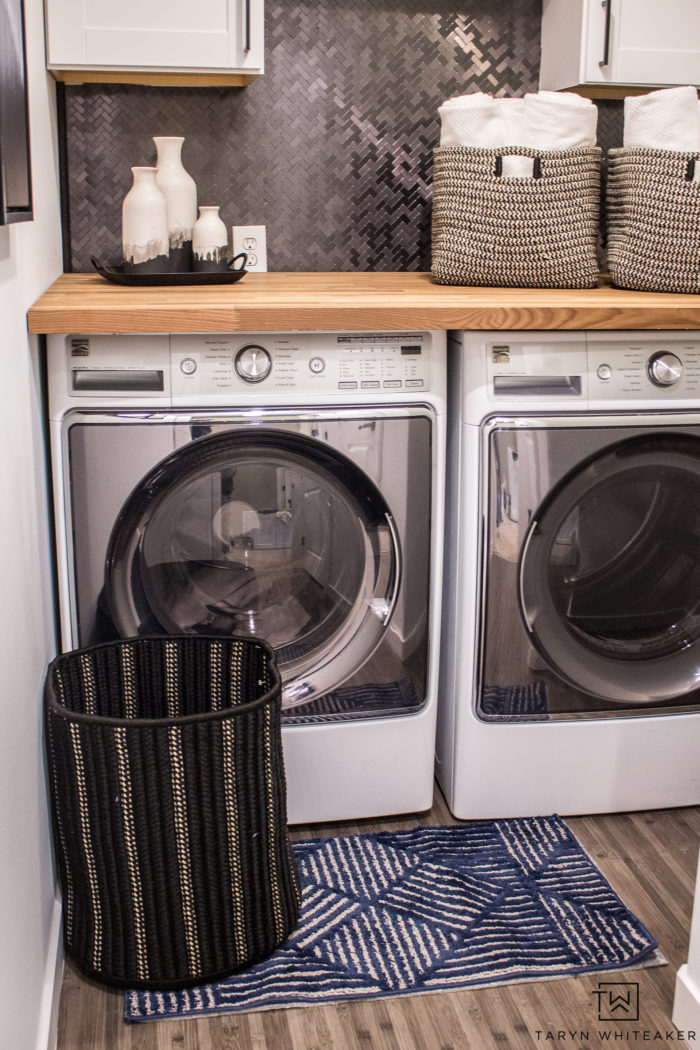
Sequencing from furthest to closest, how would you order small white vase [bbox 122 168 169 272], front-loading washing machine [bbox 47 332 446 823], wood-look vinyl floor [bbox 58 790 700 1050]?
small white vase [bbox 122 168 169 272] < front-loading washing machine [bbox 47 332 446 823] < wood-look vinyl floor [bbox 58 790 700 1050]

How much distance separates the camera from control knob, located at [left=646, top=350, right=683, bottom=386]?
1.93 m

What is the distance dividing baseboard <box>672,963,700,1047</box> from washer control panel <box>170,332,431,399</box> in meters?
1.08

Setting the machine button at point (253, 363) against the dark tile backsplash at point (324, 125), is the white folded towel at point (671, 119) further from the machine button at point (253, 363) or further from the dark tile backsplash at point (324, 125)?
the machine button at point (253, 363)

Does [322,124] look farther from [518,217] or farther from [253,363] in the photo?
[253,363]

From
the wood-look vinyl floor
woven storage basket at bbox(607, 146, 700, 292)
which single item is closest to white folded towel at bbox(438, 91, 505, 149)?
woven storage basket at bbox(607, 146, 700, 292)

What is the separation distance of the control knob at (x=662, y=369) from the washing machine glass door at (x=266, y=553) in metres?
0.57

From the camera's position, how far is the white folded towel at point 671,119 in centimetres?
206

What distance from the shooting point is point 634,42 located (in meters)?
2.26

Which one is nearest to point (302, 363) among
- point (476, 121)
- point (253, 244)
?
point (476, 121)

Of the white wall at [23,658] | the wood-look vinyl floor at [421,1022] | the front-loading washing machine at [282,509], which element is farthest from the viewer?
the front-loading washing machine at [282,509]

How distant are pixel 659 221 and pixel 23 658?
1.49 m

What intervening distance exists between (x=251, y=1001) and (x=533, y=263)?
1503mm

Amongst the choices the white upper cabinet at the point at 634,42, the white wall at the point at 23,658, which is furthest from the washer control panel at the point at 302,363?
the white upper cabinet at the point at 634,42

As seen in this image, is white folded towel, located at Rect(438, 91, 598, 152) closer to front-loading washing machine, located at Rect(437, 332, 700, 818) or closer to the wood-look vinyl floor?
front-loading washing machine, located at Rect(437, 332, 700, 818)
